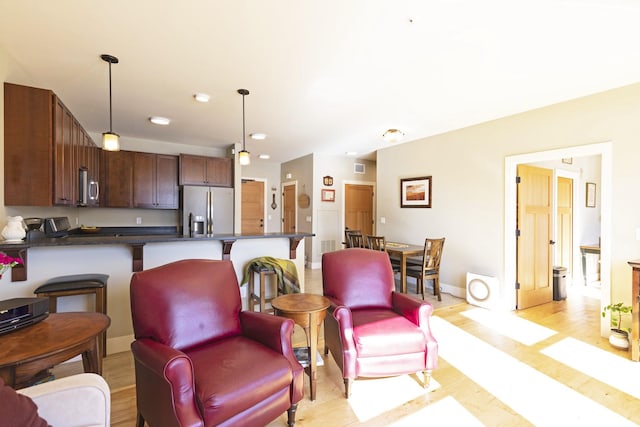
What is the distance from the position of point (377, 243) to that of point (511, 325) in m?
1.87

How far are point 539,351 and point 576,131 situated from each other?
2.33 metres

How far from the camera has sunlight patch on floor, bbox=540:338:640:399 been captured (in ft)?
7.41

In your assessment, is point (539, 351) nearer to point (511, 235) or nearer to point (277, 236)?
point (511, 235)

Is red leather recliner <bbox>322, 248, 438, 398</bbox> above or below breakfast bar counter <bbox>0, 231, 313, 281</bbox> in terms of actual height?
below

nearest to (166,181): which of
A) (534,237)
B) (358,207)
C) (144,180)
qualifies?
(144,180)

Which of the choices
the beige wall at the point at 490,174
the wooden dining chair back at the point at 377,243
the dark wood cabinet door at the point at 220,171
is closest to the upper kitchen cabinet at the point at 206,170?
the dark wood cabinet door at the point at 220,171

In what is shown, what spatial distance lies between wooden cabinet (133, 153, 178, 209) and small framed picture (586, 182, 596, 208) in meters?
7.16

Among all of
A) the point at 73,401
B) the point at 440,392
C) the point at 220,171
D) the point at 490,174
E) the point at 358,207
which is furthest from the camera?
the point at 358,207

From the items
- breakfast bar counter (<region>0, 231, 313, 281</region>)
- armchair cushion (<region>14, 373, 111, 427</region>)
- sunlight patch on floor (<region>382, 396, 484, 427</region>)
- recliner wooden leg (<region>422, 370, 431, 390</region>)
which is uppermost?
breakfast bar counter (<region>0, 231, 313, 281</region>)

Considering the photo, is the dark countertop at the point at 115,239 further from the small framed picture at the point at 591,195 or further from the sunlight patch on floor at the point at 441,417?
the small framed picture at the point at 591,195

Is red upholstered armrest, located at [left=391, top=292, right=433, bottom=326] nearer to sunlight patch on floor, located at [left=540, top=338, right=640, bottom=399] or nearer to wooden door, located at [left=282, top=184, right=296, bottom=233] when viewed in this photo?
sunlight patch on floor, located at [left=540, top=338, right=640, bottom=399]

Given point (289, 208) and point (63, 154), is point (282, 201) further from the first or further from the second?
point (63, 154)

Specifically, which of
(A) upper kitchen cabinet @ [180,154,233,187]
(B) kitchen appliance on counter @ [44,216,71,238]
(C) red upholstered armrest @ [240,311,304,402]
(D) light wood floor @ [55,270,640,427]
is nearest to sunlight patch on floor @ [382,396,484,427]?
(D) light wood floor @ [55,270,640,427]

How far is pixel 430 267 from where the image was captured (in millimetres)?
4418
